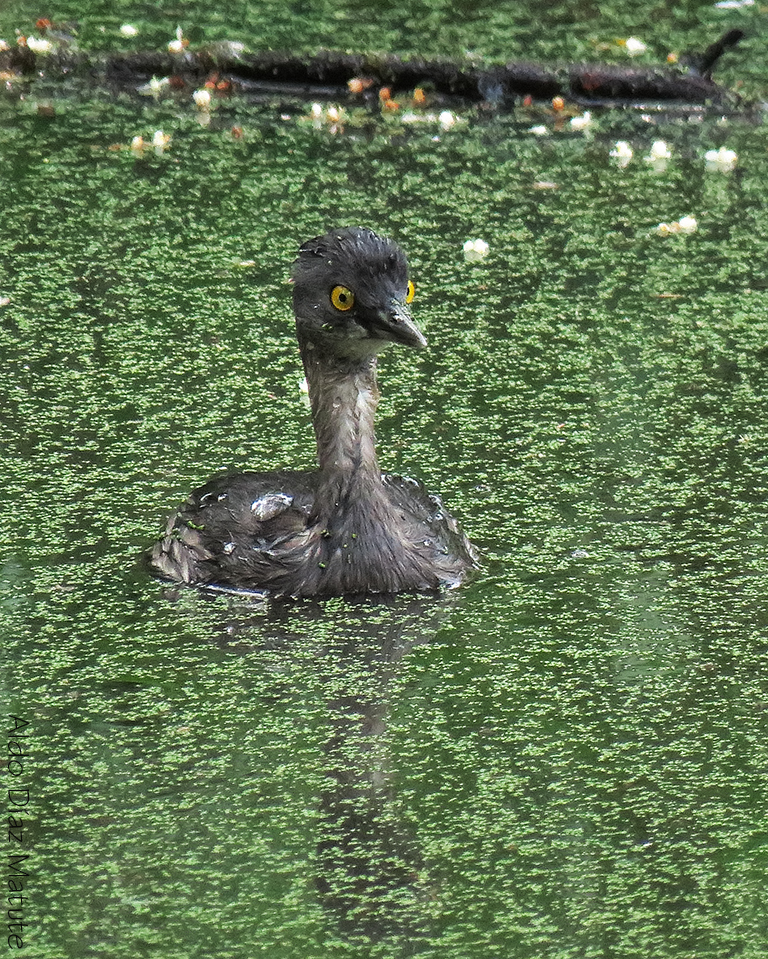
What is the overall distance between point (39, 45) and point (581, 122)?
244cm

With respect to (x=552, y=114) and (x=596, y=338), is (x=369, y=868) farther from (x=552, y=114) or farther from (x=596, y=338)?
(x=552, y=114)

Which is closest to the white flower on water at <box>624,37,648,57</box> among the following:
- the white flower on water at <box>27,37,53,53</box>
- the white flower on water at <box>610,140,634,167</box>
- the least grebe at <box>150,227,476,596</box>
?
the white flower on water at <box>610,140,634,167</box>

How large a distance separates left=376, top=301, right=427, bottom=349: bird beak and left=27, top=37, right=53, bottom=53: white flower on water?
4.32m

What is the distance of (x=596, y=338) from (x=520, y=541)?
1.25 meters

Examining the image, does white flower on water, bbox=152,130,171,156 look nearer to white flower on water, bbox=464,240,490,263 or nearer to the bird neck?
white flower on water, bbox=464,240,490,263

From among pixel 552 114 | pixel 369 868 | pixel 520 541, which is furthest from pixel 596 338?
pixel 369 868

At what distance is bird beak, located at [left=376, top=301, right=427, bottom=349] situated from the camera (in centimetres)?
414

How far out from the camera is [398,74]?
7.67 m

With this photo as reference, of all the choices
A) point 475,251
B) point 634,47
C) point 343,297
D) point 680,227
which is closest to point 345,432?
point 343,297

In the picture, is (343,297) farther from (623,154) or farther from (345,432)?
(623,154)

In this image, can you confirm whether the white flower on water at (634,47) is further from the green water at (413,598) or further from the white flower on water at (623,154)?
the white flower on water at (623,154)

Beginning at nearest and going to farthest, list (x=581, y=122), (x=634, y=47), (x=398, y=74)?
1. (x=581, y=122)
2. (x=398, y=74)
3. (x=634, y=47)

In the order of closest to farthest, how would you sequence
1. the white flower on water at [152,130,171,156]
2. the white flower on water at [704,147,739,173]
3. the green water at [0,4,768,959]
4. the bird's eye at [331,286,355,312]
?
the green water at [0,4,768,959]
the bird's eye at [331,286,355,312]
the white flower on water at [704,147,739,173]
the white flower on water at [152,130,171,156]

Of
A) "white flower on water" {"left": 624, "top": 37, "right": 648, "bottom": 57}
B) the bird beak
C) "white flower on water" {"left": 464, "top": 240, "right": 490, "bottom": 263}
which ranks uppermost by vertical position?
"white flower on water" {"left": 624, "top": 37, "right": 648, "bottom": 57}
